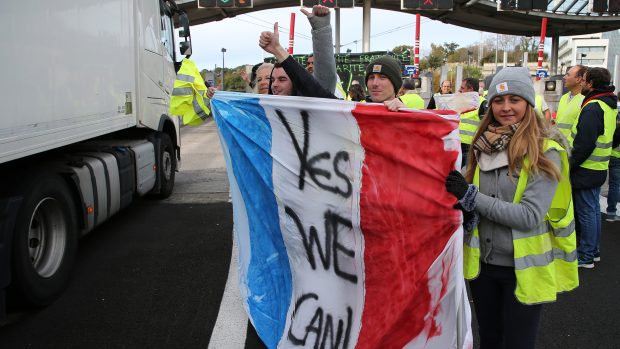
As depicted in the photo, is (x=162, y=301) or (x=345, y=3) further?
(x=345, y=3)

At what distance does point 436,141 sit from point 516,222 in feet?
1.64

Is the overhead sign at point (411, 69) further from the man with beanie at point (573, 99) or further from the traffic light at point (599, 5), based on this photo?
the man with beanie at point (573, 99)

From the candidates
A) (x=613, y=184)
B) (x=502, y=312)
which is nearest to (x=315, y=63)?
(x=502, y=312)

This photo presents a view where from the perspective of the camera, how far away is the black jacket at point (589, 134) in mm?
4570

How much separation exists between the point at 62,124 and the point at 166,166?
3984 mm

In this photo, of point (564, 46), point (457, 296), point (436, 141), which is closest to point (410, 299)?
point (457, 296)

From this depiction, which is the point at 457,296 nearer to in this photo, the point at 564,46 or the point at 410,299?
the point at 410,299

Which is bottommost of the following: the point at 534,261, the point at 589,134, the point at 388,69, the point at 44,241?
the point at 44,241

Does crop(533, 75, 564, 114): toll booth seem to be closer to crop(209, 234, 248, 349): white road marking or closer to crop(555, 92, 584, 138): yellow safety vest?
crop(555, 92, 584, 138): yellow safety vest

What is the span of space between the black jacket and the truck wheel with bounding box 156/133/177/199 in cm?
545

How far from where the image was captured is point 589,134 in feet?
15.1

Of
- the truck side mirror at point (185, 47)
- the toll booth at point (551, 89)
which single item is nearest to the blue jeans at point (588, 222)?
the truck side mirror at point (185, 47)

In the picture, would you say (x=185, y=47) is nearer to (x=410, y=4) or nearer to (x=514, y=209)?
(x=514, y=209)

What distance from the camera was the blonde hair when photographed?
7.37ft
